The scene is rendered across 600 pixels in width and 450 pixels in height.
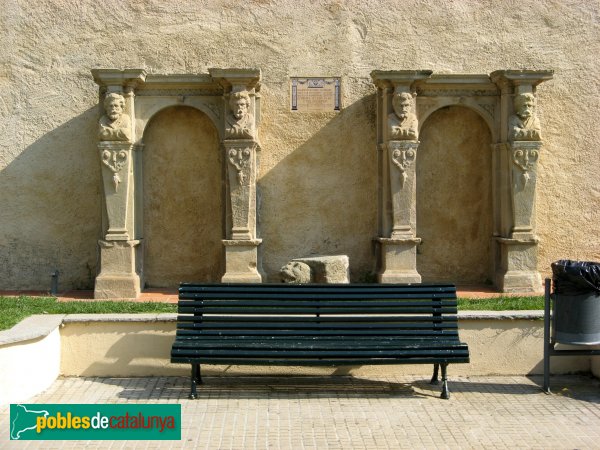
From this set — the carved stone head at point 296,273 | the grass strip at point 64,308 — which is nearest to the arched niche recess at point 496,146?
the carved stone head at point 296,273

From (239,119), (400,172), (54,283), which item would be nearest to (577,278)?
(400,172)

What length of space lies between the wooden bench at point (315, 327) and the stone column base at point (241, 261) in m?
3.56

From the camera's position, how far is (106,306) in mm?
7543

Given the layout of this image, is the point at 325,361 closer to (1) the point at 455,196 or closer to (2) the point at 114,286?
(2) the point at 114,286

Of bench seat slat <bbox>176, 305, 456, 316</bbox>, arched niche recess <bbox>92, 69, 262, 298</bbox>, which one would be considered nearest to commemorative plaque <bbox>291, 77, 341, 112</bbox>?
arched niche recess <bbox>92, 69, 262, 298</bbox>

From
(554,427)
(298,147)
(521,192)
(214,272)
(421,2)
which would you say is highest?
(421,2)

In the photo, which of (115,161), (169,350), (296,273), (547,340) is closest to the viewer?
(547,340)

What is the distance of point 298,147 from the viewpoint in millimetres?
Result: 10414

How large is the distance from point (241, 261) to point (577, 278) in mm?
5046

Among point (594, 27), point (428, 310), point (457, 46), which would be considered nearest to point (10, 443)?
point (428, 310)

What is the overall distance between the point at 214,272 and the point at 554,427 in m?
6.35

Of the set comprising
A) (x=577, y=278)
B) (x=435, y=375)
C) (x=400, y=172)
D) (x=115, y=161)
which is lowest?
(x=435, y=375)

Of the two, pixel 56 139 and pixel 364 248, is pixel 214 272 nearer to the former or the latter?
pixel 364 248

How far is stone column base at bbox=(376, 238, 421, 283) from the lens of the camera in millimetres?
9625
